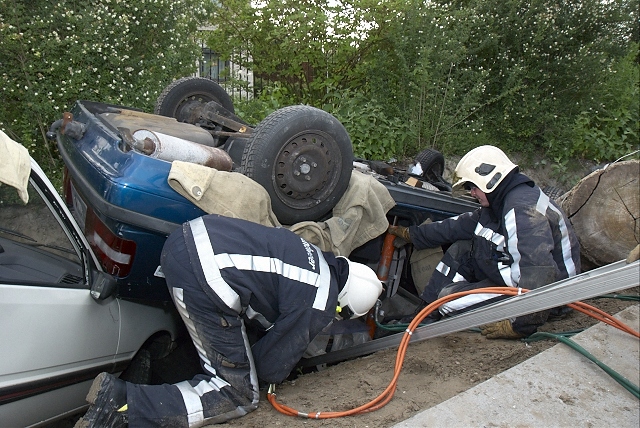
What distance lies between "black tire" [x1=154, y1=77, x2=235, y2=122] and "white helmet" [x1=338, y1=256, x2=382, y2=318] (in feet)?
7.02

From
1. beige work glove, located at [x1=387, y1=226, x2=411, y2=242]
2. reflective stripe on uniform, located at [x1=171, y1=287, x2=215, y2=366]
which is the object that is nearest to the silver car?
reflective stripe on uniform, located at [x1=171, y1=287, x2=215, y2=366]

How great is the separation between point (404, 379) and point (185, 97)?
2.86 metres

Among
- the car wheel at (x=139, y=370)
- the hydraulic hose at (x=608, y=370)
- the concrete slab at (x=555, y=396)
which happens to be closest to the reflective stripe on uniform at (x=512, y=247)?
the hydraulic hose at (x=608, y=370)

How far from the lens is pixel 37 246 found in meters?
2.80

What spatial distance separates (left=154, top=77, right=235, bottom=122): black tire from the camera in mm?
4203

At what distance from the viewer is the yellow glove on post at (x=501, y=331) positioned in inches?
119

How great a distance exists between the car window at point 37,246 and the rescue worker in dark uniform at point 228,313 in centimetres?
65

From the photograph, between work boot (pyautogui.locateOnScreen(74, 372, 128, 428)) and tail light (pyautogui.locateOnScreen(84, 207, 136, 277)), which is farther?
tail light (pyautogui.locateOnScreen(84, 207, 136, 277))

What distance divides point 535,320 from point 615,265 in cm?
91

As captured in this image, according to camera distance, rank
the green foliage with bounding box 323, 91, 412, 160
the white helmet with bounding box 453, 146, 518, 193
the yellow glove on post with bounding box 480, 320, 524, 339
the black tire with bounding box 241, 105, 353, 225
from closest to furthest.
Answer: the black tire with bounding box 241, 105, 353, 225 < the yellow glove on post with bounding box 480, 320, 524, 339 < the white helmet with bounding box 453, 146, 518, 193 < the green foliage with bounding box 323, 91, 412, 160

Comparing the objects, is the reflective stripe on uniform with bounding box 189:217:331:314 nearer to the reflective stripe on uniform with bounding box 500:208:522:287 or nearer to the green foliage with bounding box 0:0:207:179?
the reflective stripe on uniform with bounding box 500:208:522:287

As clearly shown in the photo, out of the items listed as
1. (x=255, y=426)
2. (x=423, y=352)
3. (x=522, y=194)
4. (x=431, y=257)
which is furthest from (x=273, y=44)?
(x=255, y=426)

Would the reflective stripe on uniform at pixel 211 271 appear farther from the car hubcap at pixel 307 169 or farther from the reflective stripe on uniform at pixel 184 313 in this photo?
the car hubcap at pixel 307 169

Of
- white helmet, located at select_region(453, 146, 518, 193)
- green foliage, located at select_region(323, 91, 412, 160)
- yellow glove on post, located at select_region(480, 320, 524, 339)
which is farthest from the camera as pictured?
green foliage, located at select_region(323, 91, 412, 160)
